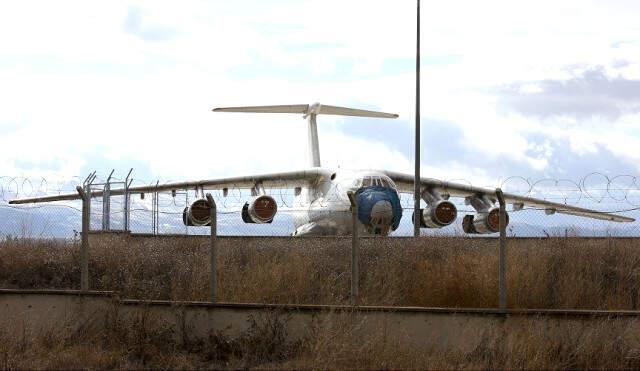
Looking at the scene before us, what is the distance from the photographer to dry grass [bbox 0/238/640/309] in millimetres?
11156

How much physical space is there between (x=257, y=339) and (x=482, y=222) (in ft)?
55.5

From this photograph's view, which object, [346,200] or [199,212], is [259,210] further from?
[346,200]

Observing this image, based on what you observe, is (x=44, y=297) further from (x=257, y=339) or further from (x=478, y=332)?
(x=478, y=332)

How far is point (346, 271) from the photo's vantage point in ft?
43.0

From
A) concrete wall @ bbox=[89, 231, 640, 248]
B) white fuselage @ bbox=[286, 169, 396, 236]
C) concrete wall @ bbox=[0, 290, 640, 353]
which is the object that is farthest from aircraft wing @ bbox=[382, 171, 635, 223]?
concrete wall @ bbox=[0, 290, 640, 353]

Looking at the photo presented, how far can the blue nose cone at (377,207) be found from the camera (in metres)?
21.8

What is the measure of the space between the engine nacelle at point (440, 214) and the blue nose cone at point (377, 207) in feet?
7.85

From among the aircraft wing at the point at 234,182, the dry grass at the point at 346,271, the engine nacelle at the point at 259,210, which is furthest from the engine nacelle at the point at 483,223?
the dry grass at the point at 346,271

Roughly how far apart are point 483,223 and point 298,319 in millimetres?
16667

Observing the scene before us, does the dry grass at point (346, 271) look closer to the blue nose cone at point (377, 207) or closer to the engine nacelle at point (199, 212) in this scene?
the engine nacelle at point (199, 212)

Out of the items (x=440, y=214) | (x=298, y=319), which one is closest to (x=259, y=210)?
(x=440, y=214)

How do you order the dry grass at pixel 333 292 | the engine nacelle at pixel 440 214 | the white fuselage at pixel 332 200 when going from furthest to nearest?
the engine nacelle at pixel 440 214
the white fuselage at pixel 332 200
the dry grass at pixel 333 292

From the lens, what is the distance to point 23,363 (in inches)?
303

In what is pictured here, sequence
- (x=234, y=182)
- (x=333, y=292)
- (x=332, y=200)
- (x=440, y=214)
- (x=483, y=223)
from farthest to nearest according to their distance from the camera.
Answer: (x=234, y=182) < (x=440, y=214) < (x=483, y=223) < (x=332, y=200) < (x=333, y=292)
